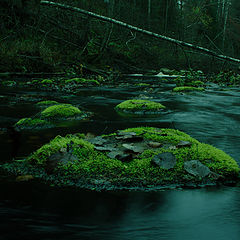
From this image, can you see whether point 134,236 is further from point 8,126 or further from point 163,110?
point 163,110

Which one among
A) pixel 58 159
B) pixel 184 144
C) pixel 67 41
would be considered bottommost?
pixel 58 159

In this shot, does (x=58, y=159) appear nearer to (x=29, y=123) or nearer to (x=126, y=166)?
(x=126, y=166)

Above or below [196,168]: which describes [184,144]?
above

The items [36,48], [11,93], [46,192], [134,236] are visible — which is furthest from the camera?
[36,48]

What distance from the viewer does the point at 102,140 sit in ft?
11.4

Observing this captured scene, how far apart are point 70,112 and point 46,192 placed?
3.63 meters

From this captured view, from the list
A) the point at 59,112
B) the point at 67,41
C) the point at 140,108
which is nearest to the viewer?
the point at 59,112

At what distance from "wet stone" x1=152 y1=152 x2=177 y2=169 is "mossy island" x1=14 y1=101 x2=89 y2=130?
2.90 metres

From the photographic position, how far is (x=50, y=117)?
5.69 m

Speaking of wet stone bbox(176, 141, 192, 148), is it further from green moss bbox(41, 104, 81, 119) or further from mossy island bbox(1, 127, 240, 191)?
green moss bbox(41, 104, 81, 119)

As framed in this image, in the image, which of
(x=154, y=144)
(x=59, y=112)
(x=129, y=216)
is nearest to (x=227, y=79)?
(x=59, y=112)

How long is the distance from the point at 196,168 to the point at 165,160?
0.33 metres

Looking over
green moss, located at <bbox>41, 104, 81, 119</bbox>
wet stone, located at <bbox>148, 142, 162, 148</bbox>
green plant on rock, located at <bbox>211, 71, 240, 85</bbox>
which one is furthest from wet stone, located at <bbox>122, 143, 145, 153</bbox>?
green plant on rock, located at <bbox>211, 71, 240, 85</bbox>

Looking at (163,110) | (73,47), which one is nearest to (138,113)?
(163,110)
